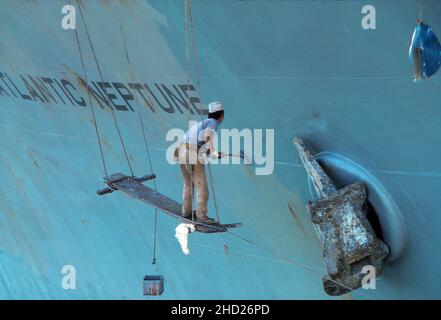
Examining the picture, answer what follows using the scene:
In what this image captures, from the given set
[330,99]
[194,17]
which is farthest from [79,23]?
[330,99]

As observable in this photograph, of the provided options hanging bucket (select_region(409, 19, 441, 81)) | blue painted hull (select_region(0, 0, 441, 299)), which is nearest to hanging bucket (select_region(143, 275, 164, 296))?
blue painted hull (select_region(0, 0, 441, 299))

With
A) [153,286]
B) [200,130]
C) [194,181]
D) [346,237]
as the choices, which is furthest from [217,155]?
[153,286]

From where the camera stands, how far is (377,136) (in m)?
4.85

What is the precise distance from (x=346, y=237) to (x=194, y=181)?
1.04m

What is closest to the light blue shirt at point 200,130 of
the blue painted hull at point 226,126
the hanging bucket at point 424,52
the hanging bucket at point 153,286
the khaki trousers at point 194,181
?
the khaki trousers at point 194,181

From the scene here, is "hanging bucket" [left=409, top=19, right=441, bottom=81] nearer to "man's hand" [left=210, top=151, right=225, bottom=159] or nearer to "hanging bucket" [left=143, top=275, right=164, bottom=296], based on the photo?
"man's hand" [left=210, top=151, right=225, bottom=159]

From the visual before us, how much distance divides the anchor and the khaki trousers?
736 mm

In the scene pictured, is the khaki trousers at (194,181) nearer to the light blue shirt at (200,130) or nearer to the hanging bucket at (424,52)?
the light blue shirt at (200,130)

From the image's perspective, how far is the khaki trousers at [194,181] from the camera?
457cm

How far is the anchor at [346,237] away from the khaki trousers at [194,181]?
2.42 ft

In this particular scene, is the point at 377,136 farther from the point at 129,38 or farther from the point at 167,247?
the point at 167,247

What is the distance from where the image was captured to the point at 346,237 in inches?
185

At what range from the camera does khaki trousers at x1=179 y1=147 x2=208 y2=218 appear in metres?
4.57

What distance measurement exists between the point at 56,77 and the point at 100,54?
2.48ft
